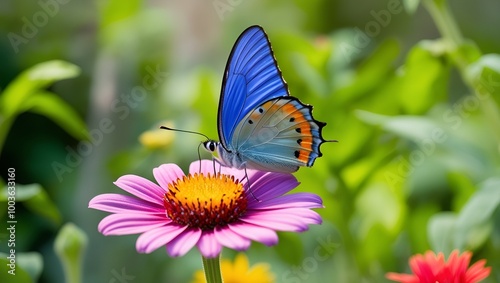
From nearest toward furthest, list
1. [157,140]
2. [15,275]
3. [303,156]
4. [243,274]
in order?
[303,156]
[15,275]
[243,274]
[157,140]

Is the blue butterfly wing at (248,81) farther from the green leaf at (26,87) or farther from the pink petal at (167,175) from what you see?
the green leaf at (26,87)

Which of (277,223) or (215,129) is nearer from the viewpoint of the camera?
(277,223)

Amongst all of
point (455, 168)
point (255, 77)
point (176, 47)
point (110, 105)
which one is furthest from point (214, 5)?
point (255, 77)

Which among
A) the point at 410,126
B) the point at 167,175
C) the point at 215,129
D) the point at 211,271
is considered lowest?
the point at 211,271

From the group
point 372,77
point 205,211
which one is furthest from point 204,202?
point 372,77

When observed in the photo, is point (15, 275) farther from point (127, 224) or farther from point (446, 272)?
point (446, 272)

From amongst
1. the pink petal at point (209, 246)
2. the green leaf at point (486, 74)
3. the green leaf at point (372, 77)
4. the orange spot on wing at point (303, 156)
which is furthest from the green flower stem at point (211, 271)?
the green leaf at point (372, 77)

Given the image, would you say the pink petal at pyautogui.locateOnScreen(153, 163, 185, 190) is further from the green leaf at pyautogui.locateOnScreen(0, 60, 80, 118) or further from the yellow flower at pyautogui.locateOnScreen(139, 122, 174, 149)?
the yellow flower at pyautogui.locateOnScreen(139, 122, 174, 149)
